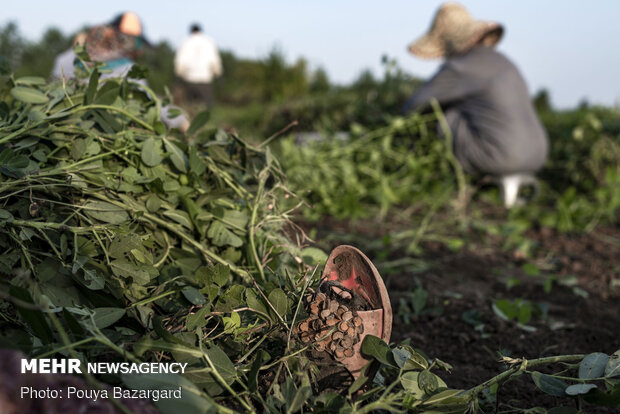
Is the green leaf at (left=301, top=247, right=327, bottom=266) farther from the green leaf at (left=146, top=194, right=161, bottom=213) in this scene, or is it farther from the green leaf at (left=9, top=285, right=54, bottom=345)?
the green leaf at (left=9, top=285, right=54, bottom=345)

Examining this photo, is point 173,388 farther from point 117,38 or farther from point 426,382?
point 117,38

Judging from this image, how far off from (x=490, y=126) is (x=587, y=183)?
1.35 meters

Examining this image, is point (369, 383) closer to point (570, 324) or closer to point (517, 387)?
point (517, 387)

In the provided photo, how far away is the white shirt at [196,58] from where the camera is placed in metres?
10.2

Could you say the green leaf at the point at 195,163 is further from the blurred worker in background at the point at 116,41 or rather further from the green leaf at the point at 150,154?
the blurred worker in background at the point at 116,41

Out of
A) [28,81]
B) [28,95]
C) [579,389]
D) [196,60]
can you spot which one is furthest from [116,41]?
[196,60]

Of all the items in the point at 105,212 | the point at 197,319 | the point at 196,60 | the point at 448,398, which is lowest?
the point at 196,60

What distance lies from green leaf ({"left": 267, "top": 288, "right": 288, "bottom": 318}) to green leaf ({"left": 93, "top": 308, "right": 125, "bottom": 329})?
12.0 inches

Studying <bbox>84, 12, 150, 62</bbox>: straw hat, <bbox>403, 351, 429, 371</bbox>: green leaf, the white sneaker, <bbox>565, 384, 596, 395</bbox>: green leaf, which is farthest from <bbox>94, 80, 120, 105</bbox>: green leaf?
the white sneaker

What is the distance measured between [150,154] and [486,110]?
361 centimetres

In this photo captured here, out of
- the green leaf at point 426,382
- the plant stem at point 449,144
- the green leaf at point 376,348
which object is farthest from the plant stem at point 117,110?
the plant stem at point 449,144

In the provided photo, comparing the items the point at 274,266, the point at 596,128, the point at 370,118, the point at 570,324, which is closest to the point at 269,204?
the point at 274,266

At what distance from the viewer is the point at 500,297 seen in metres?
2.31

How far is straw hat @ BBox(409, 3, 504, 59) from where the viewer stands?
450 centimetres
